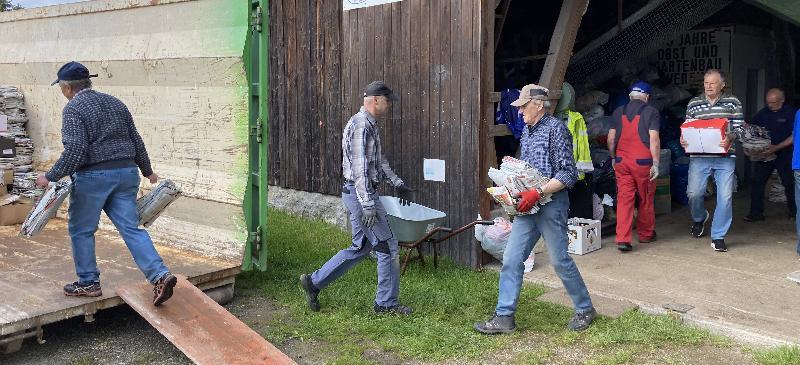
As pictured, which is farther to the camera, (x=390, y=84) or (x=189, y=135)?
(x=390, y=84)

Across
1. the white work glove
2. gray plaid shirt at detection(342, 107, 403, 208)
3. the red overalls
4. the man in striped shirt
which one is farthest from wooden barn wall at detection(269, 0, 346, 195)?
the man in striped shirt

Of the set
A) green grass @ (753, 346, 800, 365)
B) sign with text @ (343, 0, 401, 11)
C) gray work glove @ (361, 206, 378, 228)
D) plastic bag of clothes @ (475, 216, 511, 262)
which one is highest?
sign with text @ (343, 0, 401, 11)

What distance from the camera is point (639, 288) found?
20.2 ft

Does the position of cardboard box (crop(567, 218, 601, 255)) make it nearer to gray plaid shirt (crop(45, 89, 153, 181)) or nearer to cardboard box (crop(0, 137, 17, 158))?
gray plaid shirt (crop(45, 89, 153, 181))

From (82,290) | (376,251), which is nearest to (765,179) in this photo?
(376,251)

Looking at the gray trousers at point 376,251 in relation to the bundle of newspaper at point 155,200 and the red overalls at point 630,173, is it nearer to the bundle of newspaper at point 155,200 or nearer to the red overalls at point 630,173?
the bundle of newspaper at point 155,200

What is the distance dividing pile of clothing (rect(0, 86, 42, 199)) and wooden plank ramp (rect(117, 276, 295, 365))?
4.08 m

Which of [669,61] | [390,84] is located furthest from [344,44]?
[669,61]

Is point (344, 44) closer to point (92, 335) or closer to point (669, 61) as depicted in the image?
point (92, 335)

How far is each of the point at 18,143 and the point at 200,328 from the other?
203 inches

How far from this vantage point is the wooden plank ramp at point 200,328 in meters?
4.59

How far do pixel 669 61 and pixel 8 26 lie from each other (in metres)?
9.50

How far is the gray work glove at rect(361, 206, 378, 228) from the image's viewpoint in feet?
17.6

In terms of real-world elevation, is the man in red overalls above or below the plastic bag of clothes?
above
